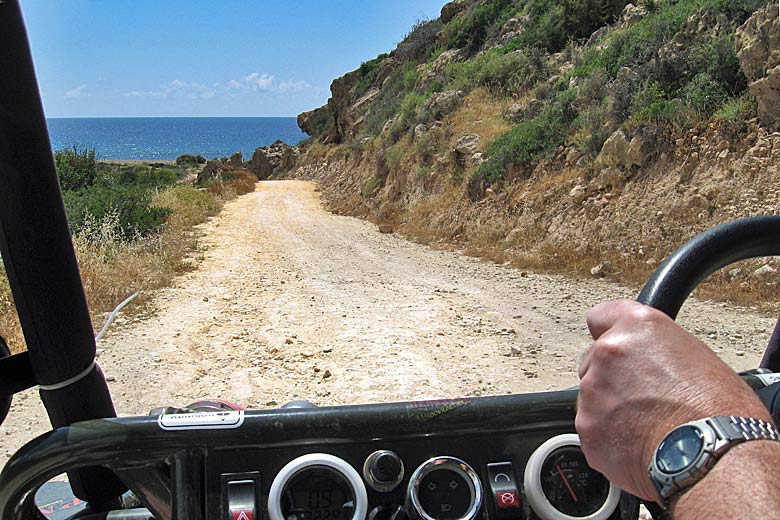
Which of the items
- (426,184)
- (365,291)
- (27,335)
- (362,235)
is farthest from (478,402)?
(426,184)

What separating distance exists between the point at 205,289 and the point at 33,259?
9022 mm

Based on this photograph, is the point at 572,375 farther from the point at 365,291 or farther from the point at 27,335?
the point at 27,335

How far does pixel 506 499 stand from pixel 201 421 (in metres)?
0.60

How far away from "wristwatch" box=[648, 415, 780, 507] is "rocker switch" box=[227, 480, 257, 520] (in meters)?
0.82

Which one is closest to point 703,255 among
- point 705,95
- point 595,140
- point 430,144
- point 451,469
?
point 451,469

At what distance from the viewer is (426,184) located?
1717cm

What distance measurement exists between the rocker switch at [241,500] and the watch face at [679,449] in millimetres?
820

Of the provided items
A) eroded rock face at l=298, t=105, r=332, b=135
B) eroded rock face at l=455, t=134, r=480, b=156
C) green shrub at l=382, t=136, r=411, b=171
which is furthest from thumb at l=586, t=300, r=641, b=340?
eroded rock face at l=298, t=105, r=332, b=135

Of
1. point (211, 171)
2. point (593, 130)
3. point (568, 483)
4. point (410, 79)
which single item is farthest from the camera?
point (211, 171)

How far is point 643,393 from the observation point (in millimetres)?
782

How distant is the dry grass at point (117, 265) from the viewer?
24.3 feet

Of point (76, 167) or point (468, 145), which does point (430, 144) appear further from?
point (76, 167)

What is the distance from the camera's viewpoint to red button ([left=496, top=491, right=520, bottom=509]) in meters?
1.39

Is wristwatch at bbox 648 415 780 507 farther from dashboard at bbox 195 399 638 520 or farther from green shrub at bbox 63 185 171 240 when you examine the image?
green shrub at bbox 63 185 171 240
